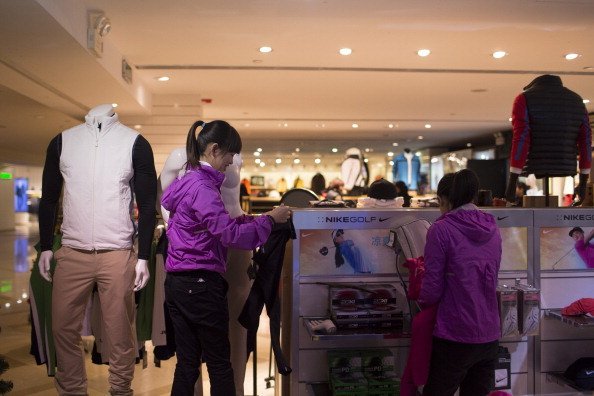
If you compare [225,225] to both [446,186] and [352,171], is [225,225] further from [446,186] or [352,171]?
[352,171]

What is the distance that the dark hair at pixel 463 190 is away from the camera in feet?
7.61

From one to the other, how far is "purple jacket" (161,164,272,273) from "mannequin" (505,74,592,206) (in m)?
1.74

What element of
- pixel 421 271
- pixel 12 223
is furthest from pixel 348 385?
pixel 12 223

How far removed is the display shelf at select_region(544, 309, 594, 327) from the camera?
273 centimetres

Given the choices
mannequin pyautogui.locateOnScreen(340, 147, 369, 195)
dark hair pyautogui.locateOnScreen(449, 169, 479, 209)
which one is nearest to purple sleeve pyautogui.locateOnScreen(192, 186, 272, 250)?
dark hair pyautogui.locateOnScreen(449, 169, 479, 209)

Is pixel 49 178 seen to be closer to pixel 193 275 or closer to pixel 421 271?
pixel 193 275

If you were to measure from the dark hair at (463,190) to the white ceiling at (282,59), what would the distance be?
8.68 feet

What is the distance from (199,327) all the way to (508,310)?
146 centimetres

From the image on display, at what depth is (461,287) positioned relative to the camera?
2.27 m

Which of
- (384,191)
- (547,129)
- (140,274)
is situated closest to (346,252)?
(140,274)

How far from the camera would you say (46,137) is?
13828 mm

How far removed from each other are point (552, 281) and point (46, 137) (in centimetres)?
1339

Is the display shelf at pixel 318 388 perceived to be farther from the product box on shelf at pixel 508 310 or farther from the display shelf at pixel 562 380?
the display shelf at pixel 562 380

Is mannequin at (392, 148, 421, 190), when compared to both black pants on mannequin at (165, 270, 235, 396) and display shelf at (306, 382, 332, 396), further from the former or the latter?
black pants on mannequin at (165, 270, 235, 396)
